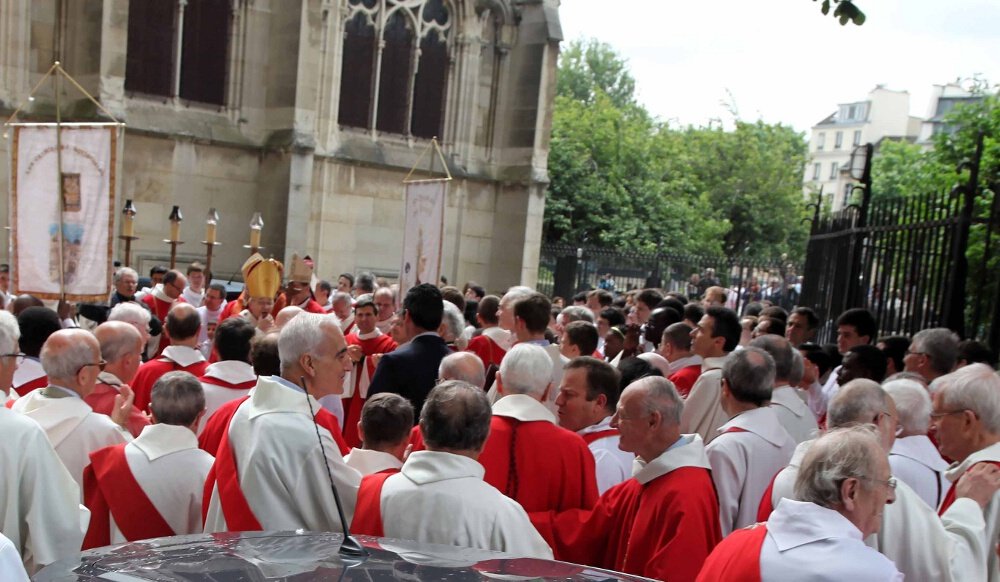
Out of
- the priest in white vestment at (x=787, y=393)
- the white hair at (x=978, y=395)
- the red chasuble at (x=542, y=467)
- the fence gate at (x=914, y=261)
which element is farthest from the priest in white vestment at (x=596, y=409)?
the fence gate at (x=914, y=261)

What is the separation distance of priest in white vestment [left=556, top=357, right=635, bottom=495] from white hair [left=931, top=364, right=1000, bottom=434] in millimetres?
1451

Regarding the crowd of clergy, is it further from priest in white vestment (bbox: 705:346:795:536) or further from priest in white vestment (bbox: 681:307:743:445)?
priest in white vestment (bbox: 681:307:743:445)

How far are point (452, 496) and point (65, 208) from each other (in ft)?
21.5

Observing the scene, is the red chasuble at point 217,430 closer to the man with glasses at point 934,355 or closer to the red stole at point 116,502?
the red stole at point 116,502

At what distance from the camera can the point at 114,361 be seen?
5.16 meters

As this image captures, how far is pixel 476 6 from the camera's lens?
815 inches

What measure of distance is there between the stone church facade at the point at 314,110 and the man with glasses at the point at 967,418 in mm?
14064

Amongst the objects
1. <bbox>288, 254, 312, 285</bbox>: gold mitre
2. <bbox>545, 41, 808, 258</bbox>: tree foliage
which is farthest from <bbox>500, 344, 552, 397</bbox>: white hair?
<bbox>545, 41, 808, 258</bbox>: tree foliage

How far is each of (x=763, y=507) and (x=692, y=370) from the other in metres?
2.99

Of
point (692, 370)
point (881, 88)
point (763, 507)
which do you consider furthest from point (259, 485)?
point (881, 88)

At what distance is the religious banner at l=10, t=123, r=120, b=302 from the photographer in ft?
27.2

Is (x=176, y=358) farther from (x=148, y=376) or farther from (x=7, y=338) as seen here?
(x=7, y=338)


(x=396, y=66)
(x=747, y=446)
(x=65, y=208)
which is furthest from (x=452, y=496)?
(x=396, y=66)

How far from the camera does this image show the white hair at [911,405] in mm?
4270
